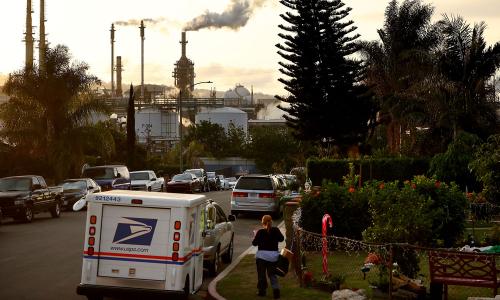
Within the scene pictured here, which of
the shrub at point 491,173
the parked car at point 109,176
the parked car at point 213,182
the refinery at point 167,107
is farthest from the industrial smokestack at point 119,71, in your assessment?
the shrub at point 491,173

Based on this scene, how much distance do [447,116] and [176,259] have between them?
3381 cm

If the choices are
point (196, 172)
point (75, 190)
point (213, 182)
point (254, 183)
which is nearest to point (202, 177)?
point (196, 172)

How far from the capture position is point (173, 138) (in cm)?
13000

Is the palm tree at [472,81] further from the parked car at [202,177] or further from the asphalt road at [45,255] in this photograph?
the parked car at [202,177]

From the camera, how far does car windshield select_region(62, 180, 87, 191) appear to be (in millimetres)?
38266

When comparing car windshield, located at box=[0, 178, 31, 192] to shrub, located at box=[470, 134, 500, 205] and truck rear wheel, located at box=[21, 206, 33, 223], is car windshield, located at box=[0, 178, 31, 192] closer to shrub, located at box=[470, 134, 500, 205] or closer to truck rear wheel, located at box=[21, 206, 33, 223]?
truck rear wheel, located at box=[21, 206, 33, 223]

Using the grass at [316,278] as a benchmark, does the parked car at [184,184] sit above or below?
below

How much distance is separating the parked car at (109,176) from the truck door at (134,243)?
95.9 feet

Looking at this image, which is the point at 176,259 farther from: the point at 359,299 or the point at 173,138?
the point at 173,138

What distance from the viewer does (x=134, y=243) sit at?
12.8m

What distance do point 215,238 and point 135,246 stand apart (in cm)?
447

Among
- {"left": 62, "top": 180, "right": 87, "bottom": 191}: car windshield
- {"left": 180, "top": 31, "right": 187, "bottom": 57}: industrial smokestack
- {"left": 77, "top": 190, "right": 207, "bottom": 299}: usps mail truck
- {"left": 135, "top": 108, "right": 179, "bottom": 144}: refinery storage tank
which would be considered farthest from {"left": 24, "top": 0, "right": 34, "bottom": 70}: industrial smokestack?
{"left": 180, "top": 31, "right": 187, "bottom": 57}: industrial smokestack

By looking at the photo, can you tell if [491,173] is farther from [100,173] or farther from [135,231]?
[100,173]

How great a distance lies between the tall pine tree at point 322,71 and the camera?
55.8 metres
